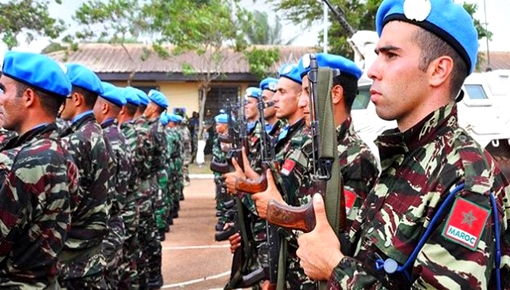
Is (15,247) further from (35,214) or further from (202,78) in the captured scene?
(202,78)

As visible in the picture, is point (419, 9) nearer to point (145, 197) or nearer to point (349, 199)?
point (349, 199)

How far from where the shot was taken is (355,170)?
109 inches

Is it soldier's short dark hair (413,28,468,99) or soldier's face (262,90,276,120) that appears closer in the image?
soldier's short dark hair (413,28,468,99)

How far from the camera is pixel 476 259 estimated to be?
4.99 feet

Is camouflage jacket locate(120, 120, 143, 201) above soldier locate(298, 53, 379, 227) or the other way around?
the other way around

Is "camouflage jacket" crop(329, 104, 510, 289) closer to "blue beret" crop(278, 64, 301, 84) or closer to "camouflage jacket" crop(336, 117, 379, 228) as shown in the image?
"camouflage jacket" crop(336, 117, 379, 228)

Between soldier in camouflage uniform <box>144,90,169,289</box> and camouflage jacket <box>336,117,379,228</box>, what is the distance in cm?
458

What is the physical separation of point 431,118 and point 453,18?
0.32m

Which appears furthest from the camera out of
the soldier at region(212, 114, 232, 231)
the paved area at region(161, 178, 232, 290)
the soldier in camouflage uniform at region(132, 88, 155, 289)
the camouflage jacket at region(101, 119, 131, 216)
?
the soldier at region(212, 114, 232, 231)

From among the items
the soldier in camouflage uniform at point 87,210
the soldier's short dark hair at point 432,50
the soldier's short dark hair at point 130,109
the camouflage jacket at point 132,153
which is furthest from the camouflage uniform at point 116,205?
the soldier's short dark hair at point 432,50

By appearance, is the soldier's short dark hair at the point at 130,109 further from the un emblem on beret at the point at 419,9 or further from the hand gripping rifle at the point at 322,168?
the un emblem on beret at the point at 419,9

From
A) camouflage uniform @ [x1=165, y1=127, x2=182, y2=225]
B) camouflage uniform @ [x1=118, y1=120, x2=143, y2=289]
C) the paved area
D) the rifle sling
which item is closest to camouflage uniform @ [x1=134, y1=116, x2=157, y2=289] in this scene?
the paved area

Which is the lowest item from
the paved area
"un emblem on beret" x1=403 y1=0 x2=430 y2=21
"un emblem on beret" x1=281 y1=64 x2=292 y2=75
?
the paved area

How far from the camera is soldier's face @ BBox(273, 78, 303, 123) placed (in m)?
4.27
